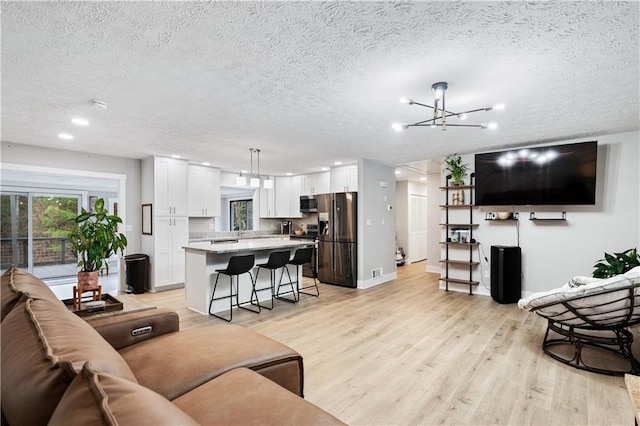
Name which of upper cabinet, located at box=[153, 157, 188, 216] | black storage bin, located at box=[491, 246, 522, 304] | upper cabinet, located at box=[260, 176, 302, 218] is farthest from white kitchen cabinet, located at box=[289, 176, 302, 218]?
black storage bin, located at box=[491, 246, 522, 304]

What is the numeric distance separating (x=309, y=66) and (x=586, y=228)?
4597 mm

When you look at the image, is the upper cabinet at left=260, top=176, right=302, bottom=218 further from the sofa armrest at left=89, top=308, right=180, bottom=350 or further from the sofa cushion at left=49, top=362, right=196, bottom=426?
the sofa cushion at left=49, top=362, right=196, bottom=426

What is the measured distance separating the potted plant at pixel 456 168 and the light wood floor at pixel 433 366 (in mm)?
2024

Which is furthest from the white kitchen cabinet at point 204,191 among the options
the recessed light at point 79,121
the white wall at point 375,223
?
the white wall at point 375,223

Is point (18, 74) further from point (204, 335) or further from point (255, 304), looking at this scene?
point (255, 304)

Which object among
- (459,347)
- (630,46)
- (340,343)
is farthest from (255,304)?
(630,46)

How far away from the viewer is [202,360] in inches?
63.1

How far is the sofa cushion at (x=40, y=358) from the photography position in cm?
74

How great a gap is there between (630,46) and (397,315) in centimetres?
337

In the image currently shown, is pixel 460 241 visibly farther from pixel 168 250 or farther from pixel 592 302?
pixel 168 250

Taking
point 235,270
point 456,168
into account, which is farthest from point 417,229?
point 235,270

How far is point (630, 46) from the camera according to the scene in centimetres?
202

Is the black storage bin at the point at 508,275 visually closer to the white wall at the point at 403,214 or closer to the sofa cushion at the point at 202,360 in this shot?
the white wall at the point at 403,214

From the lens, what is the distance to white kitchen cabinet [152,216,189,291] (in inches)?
216
